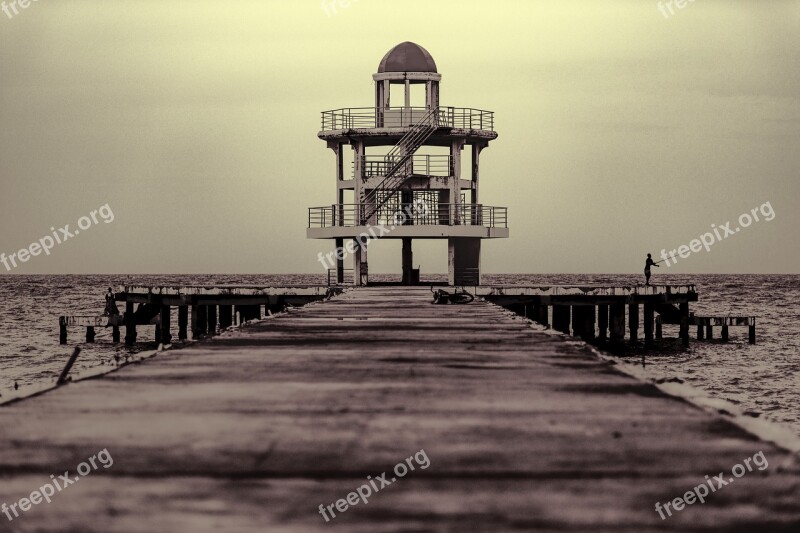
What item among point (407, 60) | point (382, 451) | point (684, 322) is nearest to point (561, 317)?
point (684, 322)

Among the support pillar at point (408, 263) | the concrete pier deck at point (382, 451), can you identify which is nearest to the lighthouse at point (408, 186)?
the support pillar at point (408, 263)

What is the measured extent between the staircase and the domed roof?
6.16ft

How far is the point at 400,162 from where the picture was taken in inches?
1816

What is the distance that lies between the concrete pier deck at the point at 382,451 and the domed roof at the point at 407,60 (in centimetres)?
3568

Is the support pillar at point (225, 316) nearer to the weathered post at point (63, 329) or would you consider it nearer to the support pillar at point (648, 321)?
the weathered post at point (63, 329)

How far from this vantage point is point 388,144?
47.8 meters

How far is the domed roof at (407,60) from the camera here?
4659 centimetres

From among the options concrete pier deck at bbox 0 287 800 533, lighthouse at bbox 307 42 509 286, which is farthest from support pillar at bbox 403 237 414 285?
concrete pier deck at bbox 0 287 800 533

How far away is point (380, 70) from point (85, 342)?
58.0 ft

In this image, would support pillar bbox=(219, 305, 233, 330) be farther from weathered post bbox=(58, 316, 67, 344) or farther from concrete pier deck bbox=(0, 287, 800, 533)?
concrete pier deck bbox=(0, 287, 800, 533)

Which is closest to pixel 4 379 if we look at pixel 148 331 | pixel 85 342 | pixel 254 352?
pixel 85 342

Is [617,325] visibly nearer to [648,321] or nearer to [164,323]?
[648,321]

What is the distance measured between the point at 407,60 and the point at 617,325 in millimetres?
13922

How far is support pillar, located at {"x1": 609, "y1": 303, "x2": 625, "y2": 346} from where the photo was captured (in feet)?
137
